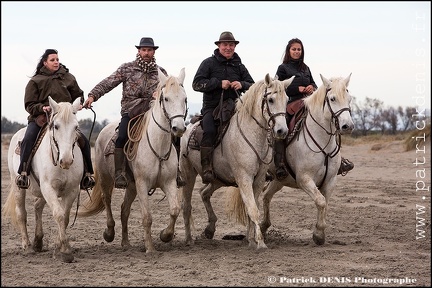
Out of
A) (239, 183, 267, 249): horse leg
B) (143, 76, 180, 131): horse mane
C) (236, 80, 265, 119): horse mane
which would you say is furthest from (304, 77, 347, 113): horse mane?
(143, 76, 180, 131): horse mane

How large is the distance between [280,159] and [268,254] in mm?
1607

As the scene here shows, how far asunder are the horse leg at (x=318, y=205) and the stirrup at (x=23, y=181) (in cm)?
362

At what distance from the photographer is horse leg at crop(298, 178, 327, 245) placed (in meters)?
9.53

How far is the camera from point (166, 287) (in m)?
7.16

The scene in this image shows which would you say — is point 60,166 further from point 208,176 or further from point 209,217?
point 209,217

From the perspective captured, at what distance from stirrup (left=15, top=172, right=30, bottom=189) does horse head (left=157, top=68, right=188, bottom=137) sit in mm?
1956

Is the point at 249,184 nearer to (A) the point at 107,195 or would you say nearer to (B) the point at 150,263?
(B) the point at 150,263

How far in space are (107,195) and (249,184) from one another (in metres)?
2.43

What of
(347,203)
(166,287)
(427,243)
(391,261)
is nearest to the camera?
(166,287)

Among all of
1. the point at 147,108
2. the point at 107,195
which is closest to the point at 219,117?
the point at 147,108

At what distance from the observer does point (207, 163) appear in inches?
387

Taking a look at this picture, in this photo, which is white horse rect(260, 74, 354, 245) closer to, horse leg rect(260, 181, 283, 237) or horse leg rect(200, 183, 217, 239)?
horse leg rect(260, 181, 283, 237)

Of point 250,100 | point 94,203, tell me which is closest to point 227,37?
point 250,100

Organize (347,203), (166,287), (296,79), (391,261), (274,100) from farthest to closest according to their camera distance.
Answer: (347,203)
(296,79)
(274,100)
(391,261)
(166,287)
